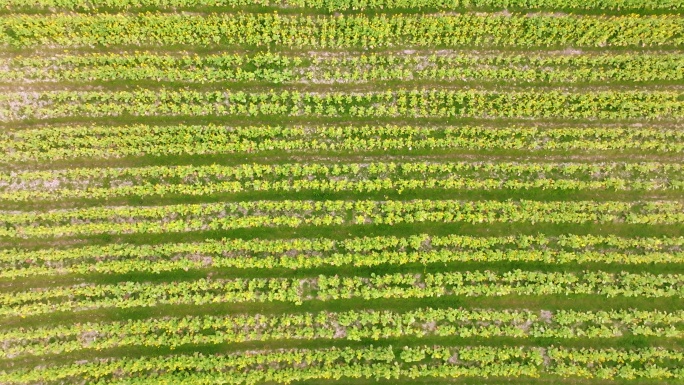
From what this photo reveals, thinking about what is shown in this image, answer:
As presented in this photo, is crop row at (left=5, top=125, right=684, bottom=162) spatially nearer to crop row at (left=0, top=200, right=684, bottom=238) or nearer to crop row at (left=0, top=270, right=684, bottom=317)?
crop row at (left=0, top=200, right=684, bottom=238)

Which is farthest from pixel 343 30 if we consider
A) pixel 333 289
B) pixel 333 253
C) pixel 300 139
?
pixel 333 289

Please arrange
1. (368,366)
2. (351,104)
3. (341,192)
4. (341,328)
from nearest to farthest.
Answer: (368,366) → (341,328) → (341,192) → (351,104)

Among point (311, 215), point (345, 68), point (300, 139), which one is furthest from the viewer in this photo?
point (345, 68)

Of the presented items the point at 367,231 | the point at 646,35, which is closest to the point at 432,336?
the point at 367,231

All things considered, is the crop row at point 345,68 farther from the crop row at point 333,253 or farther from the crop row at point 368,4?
the crop row at point 333,253

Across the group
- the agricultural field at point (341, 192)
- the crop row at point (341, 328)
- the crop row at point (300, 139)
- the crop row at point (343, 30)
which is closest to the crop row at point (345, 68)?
the agricultural field at point (341, 192)

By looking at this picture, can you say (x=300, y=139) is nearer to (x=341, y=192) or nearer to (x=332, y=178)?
(x=332, y=178)

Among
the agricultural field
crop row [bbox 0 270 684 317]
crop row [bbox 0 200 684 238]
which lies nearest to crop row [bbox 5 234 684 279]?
the agricultural field
